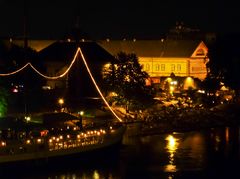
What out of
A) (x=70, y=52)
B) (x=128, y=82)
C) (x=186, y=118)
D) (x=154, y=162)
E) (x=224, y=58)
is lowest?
(x=154, y=162)

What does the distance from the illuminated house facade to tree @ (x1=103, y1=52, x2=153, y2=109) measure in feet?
24.2

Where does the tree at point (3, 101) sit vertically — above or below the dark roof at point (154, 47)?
below

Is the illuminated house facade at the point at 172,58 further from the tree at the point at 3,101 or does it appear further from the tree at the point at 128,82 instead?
the tree at the point at 3,101

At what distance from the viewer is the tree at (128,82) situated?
25156 millimetres

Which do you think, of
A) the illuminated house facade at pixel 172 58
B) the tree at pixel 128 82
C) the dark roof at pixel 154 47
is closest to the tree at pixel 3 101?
the tree at pixel 128 82

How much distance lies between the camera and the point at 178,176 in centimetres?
1695

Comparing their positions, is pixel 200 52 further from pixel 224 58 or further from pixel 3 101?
pixel 3 101

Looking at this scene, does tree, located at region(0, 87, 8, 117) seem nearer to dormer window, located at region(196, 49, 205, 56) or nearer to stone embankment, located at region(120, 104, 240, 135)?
stone embankment, located at region(120, 104, 240, 135)

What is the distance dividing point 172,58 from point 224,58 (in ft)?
13.5

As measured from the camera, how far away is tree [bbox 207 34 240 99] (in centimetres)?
3098

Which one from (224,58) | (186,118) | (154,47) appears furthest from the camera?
(154,47)

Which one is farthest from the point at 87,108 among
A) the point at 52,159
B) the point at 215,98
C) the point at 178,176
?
the point at 215,98

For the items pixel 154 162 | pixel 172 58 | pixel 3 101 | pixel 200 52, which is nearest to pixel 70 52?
pixel 3 101

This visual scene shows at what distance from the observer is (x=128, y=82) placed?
84.5 ft
